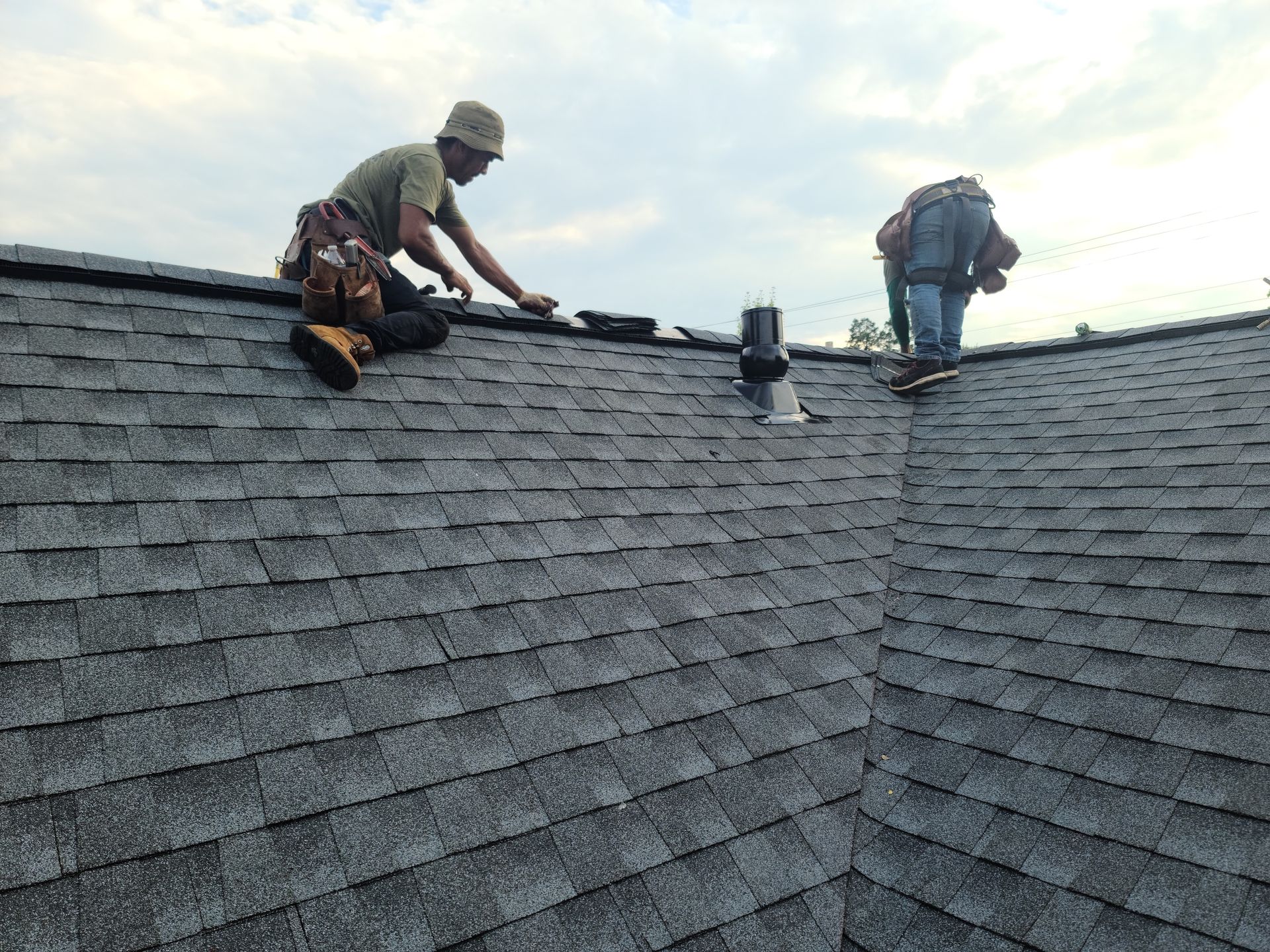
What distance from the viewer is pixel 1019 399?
6.24 meters

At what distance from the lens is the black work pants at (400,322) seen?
430 cm

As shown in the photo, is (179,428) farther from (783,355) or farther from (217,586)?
(783,355)

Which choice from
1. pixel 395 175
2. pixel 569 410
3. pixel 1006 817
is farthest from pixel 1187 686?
pixel 395 175

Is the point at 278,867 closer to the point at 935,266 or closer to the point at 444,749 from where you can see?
the point at 444,749

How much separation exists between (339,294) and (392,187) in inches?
40.1

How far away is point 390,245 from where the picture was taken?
5121 millimetres

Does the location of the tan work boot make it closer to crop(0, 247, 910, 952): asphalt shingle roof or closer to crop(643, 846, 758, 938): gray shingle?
crop(0, 247, 910, 952): asphalt shingle roof

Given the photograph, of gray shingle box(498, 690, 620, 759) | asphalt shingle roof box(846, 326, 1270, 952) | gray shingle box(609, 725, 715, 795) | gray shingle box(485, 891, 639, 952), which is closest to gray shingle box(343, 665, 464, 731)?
gray shingle box(498, 690, 620, 759)

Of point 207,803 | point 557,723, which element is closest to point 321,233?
point 557,723

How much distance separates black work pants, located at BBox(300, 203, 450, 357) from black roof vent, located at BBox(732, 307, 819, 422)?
7.24ft

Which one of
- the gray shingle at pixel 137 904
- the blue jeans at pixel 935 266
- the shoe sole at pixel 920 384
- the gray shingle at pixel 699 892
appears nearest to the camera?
the gray shingle at pixel 137 904

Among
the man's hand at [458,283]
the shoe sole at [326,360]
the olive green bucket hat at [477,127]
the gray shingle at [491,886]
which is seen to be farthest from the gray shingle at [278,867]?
the olive green bucket hat at [477,127]

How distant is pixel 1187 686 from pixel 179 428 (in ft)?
12.9

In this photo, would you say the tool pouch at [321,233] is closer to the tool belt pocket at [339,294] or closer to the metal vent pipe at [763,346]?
the tool belt pocket at [339,294]
